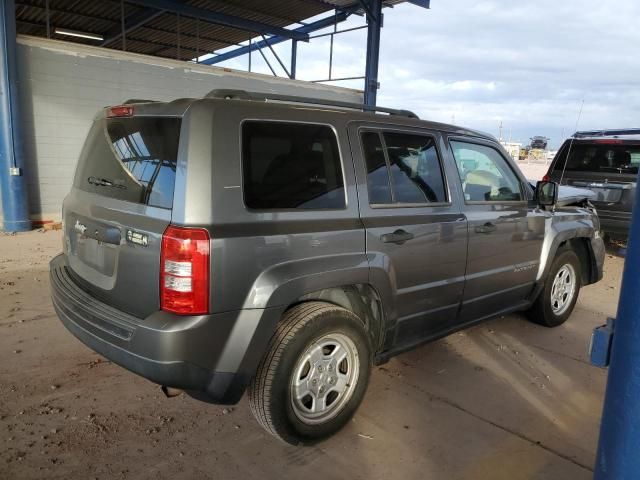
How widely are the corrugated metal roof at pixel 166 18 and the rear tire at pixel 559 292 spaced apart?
898cm

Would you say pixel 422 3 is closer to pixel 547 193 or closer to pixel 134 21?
pixel 134 21

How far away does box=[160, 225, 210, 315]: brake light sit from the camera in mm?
2355

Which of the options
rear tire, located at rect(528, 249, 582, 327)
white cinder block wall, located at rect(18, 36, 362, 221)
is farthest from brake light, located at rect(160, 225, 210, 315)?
white cinder block wall, located at rect(18, 36, 362, 221)

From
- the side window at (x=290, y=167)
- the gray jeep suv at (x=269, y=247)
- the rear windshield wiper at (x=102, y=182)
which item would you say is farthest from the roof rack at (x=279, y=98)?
the rear windshield wiper at (x=102, y=182)

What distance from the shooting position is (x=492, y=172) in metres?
4.20

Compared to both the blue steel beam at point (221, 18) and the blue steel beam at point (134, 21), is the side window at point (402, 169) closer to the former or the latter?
the blue steel beam at point (221, 18)

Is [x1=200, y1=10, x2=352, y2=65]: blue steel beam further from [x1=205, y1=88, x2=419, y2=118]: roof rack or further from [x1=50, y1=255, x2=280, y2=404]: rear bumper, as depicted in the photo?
[x1=50, y1=255, x2=280, y2=404]: rear bumper

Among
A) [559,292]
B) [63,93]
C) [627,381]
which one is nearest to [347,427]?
[627,381]

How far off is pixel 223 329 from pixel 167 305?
290 millimetres

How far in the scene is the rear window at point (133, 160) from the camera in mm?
2529

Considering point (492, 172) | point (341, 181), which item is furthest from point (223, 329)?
point (492, 172)

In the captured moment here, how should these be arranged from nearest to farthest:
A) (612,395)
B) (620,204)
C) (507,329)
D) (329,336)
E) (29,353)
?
(612,395) → (329,336) → (29,353) → (507,329) → (620,204)

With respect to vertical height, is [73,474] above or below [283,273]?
below

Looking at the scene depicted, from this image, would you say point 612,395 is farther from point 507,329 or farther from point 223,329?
point 507,329
